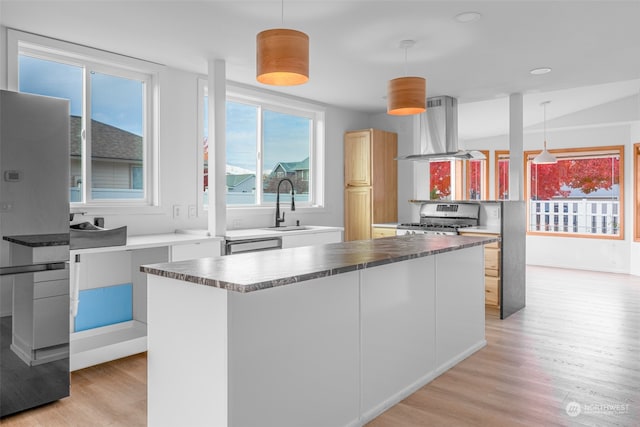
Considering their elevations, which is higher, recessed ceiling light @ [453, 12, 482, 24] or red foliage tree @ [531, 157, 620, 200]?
recessed ceiling light @ [453, 12, 482, 24]

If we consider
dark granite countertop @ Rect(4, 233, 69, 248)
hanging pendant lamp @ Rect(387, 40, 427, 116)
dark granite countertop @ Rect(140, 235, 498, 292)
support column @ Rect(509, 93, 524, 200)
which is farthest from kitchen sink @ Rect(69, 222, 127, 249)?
support column @ Rect(509, 93, 524, 200)

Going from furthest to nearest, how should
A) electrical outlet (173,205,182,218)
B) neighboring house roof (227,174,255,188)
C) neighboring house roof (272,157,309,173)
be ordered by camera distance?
neighboring house roof (272,157,309,173)
neighboring house roof (227,174,255,188)
electrical outlet (173,205,182,218)

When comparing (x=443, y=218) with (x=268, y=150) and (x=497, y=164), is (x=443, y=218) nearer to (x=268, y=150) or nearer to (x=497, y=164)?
(x=268, y=150)

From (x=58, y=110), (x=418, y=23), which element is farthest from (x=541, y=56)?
(x=58, y=110)

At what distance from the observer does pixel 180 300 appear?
6.43ft

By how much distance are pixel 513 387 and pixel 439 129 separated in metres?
3.45

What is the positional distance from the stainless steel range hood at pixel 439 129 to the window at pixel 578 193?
146 inches

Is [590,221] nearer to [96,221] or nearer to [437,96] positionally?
[437,96]

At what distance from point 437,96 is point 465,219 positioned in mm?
1577

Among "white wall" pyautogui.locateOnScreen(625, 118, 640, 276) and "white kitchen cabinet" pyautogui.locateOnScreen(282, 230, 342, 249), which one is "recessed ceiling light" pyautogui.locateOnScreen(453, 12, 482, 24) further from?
"white wall" pyautogui.locateOnScreen(625, 118, 640, 276)

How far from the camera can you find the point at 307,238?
4848 millimetres

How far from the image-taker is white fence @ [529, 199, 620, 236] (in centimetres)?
766

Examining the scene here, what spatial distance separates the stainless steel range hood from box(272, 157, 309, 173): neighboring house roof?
1.34m

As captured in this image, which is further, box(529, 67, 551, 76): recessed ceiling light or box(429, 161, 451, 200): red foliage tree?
box(429, 161, 451, 200): red foliage tree
